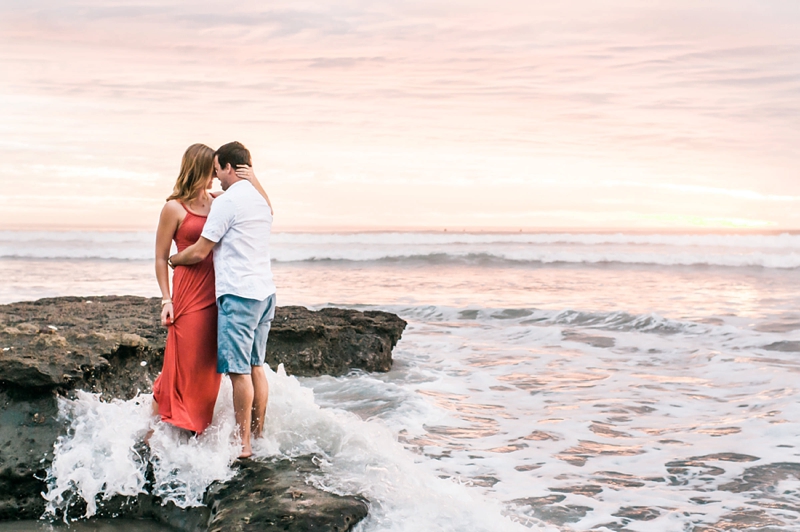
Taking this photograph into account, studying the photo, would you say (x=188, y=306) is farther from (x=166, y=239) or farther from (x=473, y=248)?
(x=473, y=248)

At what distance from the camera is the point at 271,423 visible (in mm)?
4812

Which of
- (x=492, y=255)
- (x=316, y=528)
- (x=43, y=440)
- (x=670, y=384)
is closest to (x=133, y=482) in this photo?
(x=43, y=440)

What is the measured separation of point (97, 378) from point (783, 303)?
1465 centimetres

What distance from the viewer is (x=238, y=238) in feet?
13.5

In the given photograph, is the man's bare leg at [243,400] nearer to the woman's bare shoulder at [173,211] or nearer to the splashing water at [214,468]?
the splashing water at [214,468]

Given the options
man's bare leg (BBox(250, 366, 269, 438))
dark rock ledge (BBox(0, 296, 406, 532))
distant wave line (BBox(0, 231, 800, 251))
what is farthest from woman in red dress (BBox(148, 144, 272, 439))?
distant wave line (BBox(0, 231, 800, 251))

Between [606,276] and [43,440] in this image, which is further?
[606,276]

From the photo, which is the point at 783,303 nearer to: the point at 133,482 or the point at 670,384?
the point at 670,384

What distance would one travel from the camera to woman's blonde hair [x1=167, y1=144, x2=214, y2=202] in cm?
420

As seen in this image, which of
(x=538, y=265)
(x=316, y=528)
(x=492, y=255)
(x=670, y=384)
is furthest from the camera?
(x=492, y=255)

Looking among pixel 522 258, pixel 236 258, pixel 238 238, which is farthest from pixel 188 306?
pixel 522 258

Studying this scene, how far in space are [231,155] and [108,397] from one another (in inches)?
89.6

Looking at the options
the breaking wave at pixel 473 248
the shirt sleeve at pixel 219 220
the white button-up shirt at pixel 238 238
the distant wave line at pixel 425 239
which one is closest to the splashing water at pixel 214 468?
the white button-up shirt at pixel 238 238

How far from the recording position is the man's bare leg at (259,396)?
4.46 meters
